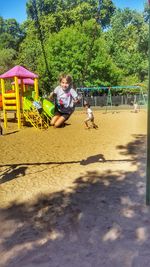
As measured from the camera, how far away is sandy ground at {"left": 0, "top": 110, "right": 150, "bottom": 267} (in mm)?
5285

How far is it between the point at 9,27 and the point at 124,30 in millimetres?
27816

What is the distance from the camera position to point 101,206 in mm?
7047

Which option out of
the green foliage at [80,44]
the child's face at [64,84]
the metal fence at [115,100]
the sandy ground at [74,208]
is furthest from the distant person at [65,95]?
the metal fence at [115,100]

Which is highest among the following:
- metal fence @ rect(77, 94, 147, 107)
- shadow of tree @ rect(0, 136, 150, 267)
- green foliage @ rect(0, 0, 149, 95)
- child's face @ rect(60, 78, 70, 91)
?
green foliage @ rect(0, 0, 149, 95)

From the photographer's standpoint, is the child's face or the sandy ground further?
the child's face

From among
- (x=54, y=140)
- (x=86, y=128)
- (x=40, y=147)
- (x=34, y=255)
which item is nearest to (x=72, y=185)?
(x=34, y=255)

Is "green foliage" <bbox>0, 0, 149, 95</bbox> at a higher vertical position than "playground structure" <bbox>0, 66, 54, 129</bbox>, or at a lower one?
higher

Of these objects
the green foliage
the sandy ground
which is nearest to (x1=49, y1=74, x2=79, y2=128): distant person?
the sandy ground

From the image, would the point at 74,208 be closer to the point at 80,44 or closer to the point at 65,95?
the point at 65,95

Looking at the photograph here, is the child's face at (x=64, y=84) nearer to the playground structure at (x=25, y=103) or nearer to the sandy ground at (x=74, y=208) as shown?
the sandy ground at (x=74, y=208)

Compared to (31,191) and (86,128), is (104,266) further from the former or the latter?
(86,128)

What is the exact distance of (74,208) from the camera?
23.0 ft

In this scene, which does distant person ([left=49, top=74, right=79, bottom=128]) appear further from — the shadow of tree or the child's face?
the shadow of tree

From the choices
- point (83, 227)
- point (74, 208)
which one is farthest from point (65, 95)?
point (83, 227)
